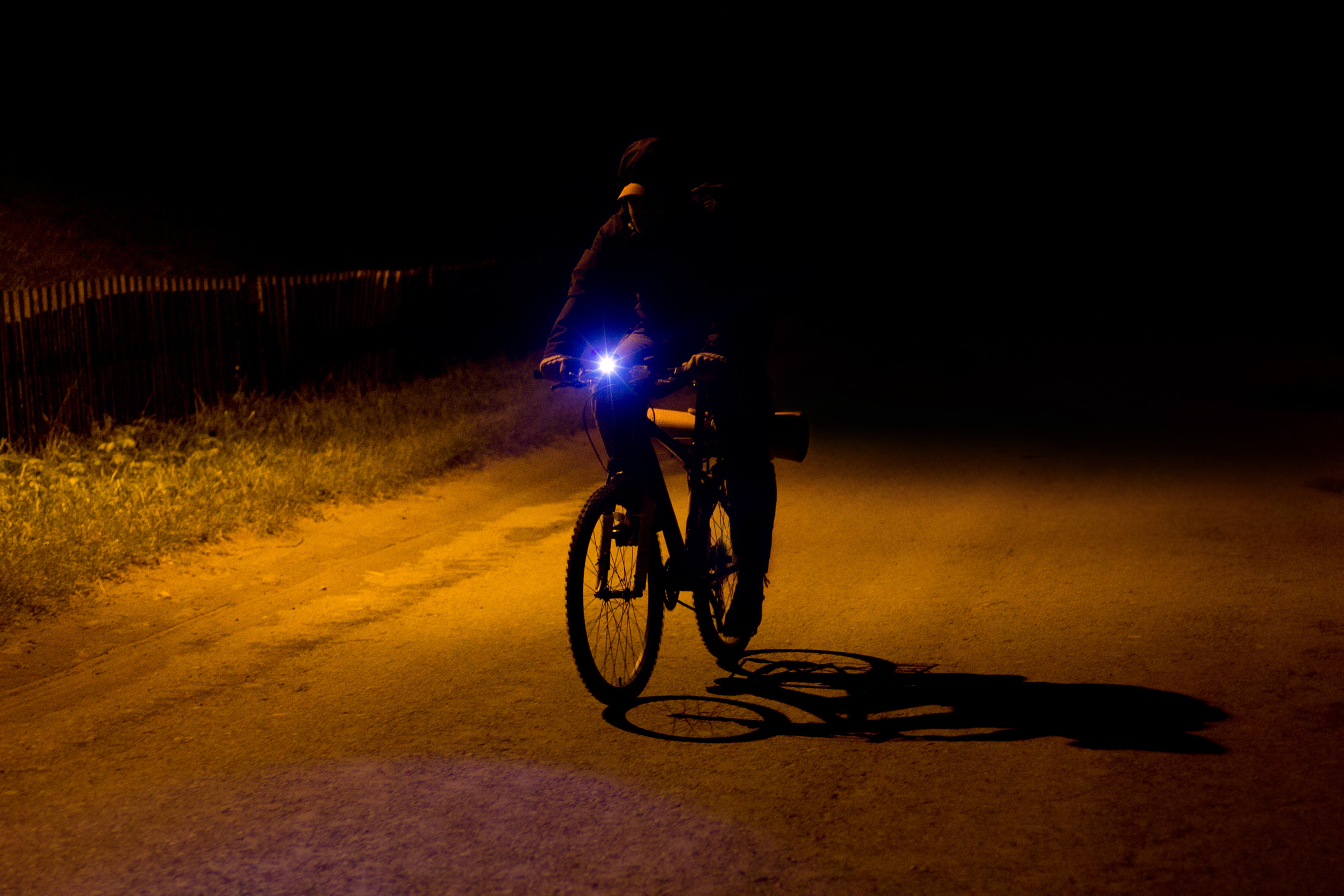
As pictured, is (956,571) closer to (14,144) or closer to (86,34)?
(14,144)

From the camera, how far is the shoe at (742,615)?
15.4 feet

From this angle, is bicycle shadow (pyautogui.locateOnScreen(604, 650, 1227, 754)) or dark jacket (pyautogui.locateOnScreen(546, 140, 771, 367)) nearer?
bicycle shadow (pyautogui.locateOnScreen(604, 650, 1227, 754))

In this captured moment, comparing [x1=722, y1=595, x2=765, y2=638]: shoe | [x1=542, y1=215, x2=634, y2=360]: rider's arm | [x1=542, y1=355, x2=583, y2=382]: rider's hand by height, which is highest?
[x1=542, y1=215, x2=634, y2=360]: rider's arm

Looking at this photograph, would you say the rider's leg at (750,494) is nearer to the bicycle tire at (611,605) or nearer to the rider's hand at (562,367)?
the bicycle tire at (611,605)

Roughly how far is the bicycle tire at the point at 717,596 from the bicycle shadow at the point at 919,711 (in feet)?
0.31

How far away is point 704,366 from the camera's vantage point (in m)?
4.09

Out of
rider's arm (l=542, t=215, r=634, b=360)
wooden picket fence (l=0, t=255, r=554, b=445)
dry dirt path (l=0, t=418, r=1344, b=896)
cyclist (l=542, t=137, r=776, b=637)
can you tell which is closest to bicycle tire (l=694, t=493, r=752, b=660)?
dry dirt path (l=0, t=418, r=1344, b=896)

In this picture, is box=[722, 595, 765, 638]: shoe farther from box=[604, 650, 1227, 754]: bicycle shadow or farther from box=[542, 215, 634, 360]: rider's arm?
box=[542, 215, 634, 360]: rider's arm

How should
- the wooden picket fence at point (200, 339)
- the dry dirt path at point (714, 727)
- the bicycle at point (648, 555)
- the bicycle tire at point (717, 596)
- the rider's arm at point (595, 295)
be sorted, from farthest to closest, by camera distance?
1. the wooden picket fence at point (200, 339)
2. the bicycle tire at point (717, 596)
3. the rider's arm at point (595, 295)
4. the bicycle at point (648, 555)
5. the dry dirt path at point (714, 727)

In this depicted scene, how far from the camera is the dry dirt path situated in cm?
315

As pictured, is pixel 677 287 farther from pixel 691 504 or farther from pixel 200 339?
pixel 200 339

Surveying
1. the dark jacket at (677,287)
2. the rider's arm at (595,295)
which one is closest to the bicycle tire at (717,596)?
the dark jacket at (677,287)

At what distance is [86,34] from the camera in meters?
21.6

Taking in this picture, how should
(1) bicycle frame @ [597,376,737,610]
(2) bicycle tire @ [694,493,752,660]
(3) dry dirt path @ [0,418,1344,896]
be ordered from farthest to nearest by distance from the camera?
1. (2) bicycle tire @ [694,493,752,660]
2. (1) bicycle frame @ [597,376,737,610]
3. (3) dry dirt path @ [0,418,1344,896]
